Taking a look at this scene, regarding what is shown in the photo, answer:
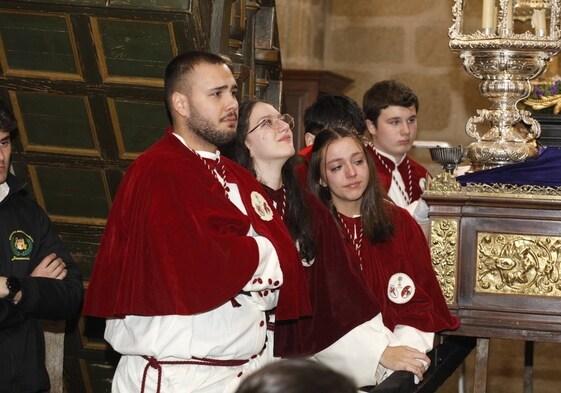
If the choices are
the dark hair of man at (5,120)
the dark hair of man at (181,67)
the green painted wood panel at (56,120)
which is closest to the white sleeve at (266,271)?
the dark hair of man at (181,67)

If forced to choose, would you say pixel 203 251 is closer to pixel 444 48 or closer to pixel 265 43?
pixel 265 43

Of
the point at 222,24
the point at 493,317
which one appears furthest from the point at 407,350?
the point at 222,24

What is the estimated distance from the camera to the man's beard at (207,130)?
3680 millimetres

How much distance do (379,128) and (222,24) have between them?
46.0 inches

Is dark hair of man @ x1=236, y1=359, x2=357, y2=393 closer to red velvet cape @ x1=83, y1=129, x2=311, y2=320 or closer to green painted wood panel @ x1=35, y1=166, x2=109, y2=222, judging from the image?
red velvet cape @ x1=83, y1=129, x2=311, y2=320

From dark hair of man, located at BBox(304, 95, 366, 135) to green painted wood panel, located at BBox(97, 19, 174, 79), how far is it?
0.75 m

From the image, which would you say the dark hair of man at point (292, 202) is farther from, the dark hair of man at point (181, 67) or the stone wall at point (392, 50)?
the stone wall at point (392, 50)

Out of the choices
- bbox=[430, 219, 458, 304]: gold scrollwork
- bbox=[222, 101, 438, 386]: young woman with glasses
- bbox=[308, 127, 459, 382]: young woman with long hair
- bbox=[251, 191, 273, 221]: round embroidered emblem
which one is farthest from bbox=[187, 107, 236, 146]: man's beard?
bbox=[430, 219, 458, 304]: gold scrollwork

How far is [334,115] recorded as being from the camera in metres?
4.96

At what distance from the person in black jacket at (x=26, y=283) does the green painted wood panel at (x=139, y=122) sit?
666mm

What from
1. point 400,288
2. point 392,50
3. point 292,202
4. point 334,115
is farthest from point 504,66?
point 392,50

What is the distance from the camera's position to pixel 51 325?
4.80 metres

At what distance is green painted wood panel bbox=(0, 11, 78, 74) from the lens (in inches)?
178

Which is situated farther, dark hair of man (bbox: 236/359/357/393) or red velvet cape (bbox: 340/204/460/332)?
red velvet cape (bbox: 340/204/460/332)
